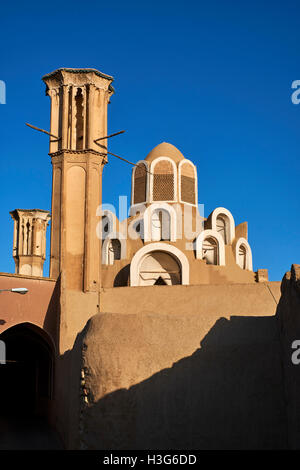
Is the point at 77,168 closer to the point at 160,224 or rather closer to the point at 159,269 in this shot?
the point at 160,224

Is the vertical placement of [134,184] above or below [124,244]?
above

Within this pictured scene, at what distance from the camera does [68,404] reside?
16188 mm

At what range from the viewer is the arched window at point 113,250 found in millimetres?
26688

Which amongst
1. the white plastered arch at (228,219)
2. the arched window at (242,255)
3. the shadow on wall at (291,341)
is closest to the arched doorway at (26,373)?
the shadow on wall at (291,341)

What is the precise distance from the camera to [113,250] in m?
26.9

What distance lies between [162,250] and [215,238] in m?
2.88

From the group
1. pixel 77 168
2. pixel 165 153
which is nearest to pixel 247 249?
pixel 165 153

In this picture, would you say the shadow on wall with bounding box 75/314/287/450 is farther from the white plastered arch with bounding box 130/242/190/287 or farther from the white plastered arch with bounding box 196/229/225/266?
the white plastered arch with bounding box 196/229/225/266

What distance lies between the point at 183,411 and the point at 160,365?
105 cm

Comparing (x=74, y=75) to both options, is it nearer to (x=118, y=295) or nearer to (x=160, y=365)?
(x=118, y=295)

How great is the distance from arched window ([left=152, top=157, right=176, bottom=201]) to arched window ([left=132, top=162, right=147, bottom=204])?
1.48 ft
